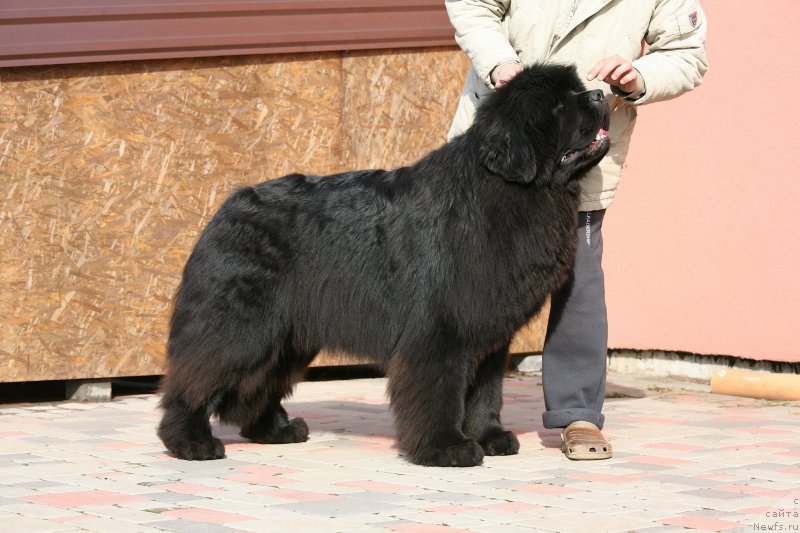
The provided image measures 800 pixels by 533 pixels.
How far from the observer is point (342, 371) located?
738cm

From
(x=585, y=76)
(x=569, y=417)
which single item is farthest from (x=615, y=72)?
(x=569, y=417)

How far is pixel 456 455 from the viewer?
437 centimetres

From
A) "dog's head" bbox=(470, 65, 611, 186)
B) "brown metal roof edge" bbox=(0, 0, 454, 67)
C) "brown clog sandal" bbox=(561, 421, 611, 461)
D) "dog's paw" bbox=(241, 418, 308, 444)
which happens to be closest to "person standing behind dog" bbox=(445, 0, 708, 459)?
"brown clog sandal" bbox=(561, 421, 611, 461)

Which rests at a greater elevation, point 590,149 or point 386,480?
point 590,149

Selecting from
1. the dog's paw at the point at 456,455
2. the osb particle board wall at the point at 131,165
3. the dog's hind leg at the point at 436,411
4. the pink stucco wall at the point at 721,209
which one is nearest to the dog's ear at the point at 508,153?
the dog's hind leg at the point at 436,411

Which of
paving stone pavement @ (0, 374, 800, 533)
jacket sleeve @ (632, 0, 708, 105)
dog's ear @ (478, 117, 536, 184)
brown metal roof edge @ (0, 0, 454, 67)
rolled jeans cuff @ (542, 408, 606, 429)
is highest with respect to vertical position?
brown metal roof edge @ (0, 0, 454, 67)

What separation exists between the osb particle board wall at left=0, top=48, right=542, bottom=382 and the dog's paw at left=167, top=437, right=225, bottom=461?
1.81 m

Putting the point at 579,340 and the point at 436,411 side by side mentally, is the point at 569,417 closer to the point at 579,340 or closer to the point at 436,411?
the point at 579,340

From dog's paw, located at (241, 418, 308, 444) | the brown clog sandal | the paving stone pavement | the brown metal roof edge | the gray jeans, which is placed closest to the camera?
the paving stone pavement

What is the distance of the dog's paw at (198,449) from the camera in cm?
457

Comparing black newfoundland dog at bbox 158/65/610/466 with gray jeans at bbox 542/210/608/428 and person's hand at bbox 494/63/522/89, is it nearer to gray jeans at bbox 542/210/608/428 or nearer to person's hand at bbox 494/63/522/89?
person's hand at bbox 494/63/522/89

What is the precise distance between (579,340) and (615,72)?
1.09 m

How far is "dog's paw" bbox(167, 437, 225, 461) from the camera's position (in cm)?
457

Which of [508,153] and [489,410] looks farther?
[489,410]
